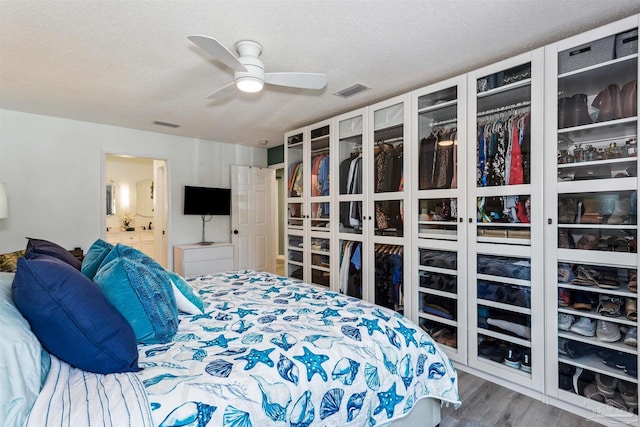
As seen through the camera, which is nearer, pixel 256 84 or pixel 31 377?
pixel 31 377

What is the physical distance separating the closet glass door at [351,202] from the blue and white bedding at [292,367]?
4.28 feet

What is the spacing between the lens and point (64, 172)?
387 cm

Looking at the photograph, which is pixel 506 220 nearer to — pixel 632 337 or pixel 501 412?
pixel 632 337

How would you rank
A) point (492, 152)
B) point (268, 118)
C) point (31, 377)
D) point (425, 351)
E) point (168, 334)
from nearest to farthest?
1. point (31, 377)
2. point (168, 334)
3. point (425, 351)
4. point (492, 152)
5. point (268, 118)

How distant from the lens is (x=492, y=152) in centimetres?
237

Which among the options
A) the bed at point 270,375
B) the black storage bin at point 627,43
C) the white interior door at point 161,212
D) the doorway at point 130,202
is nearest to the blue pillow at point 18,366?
the bed at point 270,375

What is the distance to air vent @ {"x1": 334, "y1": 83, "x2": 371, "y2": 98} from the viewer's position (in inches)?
116

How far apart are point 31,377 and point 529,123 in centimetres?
282

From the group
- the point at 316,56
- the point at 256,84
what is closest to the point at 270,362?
the point at 256,84

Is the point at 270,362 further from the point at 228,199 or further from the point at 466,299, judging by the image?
the point at 228,199

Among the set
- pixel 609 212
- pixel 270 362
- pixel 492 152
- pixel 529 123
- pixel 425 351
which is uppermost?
pixel 529 123

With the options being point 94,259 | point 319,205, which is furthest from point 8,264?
point 319,205

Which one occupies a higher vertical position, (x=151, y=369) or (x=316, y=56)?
(x=316, y=56)

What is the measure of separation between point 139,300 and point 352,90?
8.19ft
